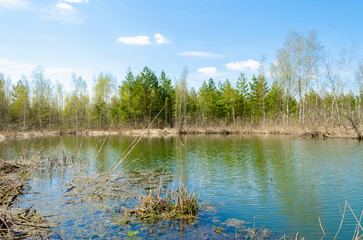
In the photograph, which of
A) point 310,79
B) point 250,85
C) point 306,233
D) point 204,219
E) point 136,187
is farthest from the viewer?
point 250,85

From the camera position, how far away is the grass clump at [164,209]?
5.66 meters

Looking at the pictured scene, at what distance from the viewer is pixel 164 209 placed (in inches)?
233

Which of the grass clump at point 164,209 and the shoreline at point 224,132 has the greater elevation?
the shoreline at point 224,132

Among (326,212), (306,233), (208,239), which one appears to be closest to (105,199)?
(208,239)

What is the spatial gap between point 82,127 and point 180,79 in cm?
2117

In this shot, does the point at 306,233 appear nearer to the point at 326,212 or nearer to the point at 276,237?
the point at 276,237

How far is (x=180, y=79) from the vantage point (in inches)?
1870

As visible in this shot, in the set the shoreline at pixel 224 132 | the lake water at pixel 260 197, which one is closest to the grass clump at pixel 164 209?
the lake water at pixel 260 197

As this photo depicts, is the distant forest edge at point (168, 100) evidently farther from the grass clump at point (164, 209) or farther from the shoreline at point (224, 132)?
the grass clump at point (164, 209)

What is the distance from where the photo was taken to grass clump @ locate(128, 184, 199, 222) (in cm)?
Answer: 566

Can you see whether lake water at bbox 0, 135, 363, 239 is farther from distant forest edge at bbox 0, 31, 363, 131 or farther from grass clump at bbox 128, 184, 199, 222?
distant forest edge at bbox 0, 31, 363, 131

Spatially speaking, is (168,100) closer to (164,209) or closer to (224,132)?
(224,132)

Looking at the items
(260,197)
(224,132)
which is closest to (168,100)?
(224,132)

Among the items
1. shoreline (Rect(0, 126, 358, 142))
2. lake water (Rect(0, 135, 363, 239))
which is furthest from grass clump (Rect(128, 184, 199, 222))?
shoreline (Rect(0, 126, 358, 142))
